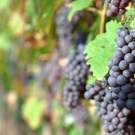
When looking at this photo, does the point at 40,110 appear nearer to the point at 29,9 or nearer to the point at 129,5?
the point at 29,9

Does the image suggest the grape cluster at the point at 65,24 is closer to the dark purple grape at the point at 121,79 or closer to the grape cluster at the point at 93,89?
the grape cluster at the point at 93,89

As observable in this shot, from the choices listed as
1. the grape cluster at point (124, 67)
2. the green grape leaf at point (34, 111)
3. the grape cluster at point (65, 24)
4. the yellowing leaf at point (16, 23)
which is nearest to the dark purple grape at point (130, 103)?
the grape cluster at point (124, 67)

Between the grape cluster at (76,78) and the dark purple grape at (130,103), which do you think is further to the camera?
the grape cluster at (76,78)

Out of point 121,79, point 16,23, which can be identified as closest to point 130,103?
point 121,79

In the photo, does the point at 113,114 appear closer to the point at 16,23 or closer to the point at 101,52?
the point at 101,52

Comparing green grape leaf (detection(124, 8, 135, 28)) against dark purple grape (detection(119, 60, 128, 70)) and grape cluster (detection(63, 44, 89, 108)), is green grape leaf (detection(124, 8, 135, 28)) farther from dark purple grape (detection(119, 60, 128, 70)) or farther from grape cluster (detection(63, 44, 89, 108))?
grape cluster (detection(63, 44, 89, 108))

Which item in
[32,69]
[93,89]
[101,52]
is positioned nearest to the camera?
[101,52]
